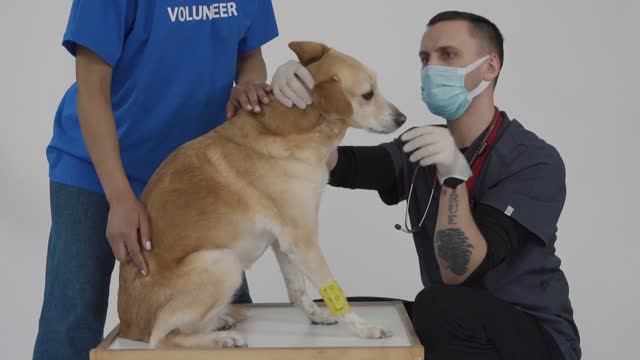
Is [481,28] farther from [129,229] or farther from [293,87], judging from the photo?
[129,229]

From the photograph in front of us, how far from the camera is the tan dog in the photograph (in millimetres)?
2086

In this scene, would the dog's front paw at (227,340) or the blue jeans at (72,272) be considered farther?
the blue jeans at (72,272)

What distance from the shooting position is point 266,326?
229 cm

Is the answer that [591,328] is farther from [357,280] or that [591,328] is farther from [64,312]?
→ [64,312]

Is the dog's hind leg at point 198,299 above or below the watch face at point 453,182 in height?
below

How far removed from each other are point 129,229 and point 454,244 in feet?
2.80

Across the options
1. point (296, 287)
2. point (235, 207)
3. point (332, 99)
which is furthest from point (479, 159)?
point (235, 207)

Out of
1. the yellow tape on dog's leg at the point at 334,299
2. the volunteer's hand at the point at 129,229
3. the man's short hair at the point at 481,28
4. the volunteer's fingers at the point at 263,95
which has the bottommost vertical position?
the yellow tape on dog's leg at the point at 334,299

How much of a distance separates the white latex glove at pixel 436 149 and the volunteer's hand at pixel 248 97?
1.32 ft

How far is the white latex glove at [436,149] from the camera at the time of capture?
2.16 meters

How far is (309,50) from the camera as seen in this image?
7.50 ft

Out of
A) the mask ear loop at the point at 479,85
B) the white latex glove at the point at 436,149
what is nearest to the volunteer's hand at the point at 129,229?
the white latex glove at the point at 436,149

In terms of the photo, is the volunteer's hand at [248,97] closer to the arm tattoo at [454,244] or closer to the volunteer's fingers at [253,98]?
the volunteer's fingers at [253,98]

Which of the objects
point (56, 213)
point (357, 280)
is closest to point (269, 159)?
point (56, 213)
